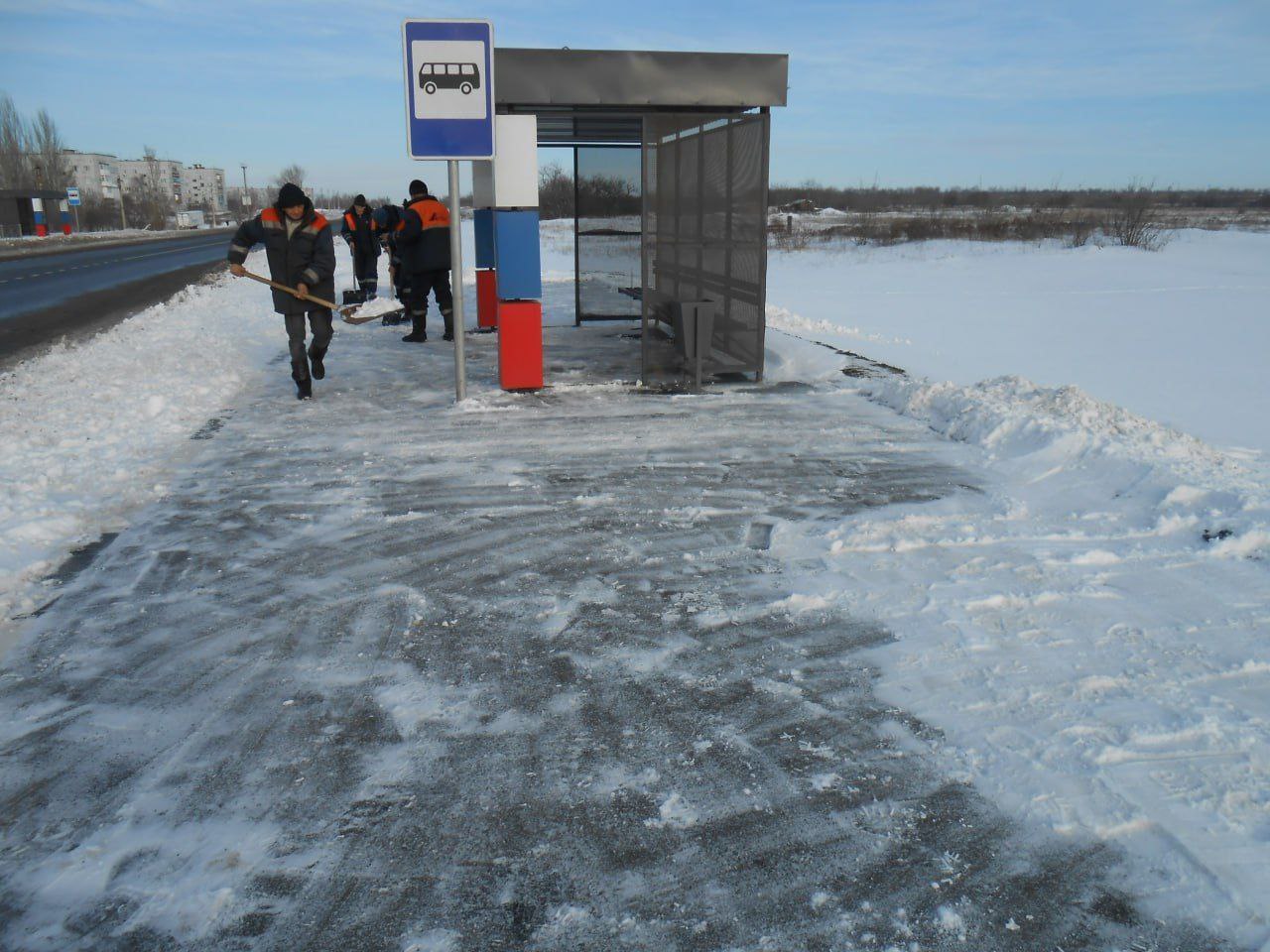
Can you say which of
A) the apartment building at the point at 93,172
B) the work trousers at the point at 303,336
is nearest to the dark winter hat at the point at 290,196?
the work trousers at the point at 303,336

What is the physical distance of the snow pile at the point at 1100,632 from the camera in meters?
2.70

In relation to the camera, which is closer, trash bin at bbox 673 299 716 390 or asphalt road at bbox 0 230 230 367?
trash bin at bbox 673 299 716 390

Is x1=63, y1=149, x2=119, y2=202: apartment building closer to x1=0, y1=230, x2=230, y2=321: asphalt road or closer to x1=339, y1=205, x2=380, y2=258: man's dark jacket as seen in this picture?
x1=0, y1=230, x2=230, y2=321: asphalt road

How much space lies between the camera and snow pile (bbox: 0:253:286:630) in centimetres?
489

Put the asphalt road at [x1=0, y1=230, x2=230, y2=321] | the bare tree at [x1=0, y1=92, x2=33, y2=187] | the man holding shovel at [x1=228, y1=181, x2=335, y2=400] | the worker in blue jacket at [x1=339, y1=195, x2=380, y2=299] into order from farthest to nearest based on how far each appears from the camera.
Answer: the bare tree at [x1=0, y1=92, x2=33, y2=187] → the asphalt road at [x1=0, y1=230, x2=230, y2=321] → the worker in blue jacket at [x1=339, y1=195, x2=380, y2=299] → the man holding shovel at [x1=228, y1=181, x2=335, y2=400]

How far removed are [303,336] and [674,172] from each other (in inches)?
218

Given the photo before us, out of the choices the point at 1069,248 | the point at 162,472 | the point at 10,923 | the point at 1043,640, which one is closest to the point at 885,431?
the point at 1043,640

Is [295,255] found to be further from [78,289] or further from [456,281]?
[78,289]

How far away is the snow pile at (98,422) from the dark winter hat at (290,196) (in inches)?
71.5

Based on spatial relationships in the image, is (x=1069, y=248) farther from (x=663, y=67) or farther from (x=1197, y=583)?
(x=1197, y=583)

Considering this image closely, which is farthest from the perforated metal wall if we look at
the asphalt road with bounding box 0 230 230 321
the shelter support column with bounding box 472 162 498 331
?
the asphalt road with bounding box 0 230 230 321

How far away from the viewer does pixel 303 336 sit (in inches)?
323

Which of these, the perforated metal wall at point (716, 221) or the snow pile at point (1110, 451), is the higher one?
the perforated metal wall at point (716, 221)

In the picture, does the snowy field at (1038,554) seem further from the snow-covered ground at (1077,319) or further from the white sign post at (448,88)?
the white sign post at (448,88)
